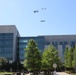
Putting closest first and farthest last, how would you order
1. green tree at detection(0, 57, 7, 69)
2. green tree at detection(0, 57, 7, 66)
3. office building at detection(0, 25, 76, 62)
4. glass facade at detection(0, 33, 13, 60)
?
green tree at detection(0, 57, 7, 66) → green tree at detection(0, 57, 7, 69) → glass facade at detection(0, 33, 13, 60) → office building at detection(0, 25, 76, 62)

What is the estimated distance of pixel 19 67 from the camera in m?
119

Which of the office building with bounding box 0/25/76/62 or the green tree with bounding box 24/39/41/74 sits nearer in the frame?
the green tree with bounding box 24/39/41/74

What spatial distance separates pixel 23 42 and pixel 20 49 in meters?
4.21

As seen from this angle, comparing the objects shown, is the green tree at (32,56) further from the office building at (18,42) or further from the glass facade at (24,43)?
the glass facade at (24,43)

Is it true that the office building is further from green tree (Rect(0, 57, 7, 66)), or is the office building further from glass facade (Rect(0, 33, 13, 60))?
green tree (Rect(0, 57, 7, 66))

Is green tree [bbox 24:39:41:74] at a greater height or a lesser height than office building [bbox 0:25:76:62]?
A: lesser

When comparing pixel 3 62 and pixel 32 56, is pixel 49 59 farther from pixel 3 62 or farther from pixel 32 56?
pixel 3 62

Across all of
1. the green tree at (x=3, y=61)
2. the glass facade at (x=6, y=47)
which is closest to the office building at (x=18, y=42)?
the glass facade at (x=6, y=47)

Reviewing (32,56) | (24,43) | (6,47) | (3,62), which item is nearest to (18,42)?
(24,43)

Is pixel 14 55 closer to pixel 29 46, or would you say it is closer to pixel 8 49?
pixel 8 49

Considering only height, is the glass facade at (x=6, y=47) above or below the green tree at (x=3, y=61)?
above

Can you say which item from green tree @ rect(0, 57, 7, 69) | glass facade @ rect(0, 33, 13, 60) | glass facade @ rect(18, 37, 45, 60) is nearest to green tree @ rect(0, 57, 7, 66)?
green tree @ rect(0, 57, 7, 69)

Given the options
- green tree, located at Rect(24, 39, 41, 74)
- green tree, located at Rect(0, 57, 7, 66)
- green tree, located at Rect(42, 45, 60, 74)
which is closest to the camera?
green tree, located at Rect(24, 39, 41, 74)

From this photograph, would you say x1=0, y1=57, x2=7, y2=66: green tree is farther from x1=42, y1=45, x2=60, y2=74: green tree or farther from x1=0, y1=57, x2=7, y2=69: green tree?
x1=42, y1=45, x2=60, y2=74: green tree
